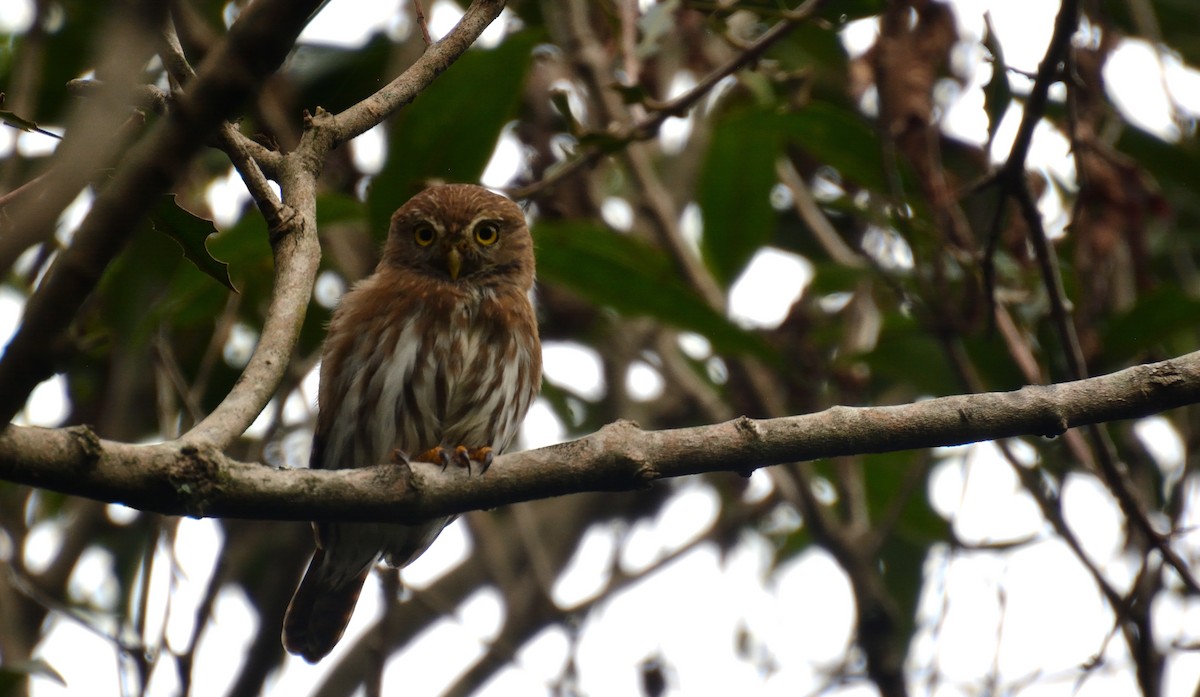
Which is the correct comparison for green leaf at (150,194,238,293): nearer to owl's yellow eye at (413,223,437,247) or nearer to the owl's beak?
the owl's beak

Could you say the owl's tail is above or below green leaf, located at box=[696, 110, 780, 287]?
below

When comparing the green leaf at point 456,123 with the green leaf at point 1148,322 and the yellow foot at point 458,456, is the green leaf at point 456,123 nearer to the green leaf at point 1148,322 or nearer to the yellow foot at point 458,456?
the yellow foot at point 458,456

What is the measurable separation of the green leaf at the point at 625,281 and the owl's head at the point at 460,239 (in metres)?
0.18

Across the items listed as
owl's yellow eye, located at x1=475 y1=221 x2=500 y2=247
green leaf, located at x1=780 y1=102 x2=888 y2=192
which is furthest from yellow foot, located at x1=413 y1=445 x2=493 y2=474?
green leaf, located at x1=780 y1=102 x2=888 y2=192

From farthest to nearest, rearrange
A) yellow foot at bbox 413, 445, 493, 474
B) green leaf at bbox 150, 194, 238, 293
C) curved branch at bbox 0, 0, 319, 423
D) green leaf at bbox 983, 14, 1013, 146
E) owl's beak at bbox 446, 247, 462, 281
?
owl's beak at bbox 446, 247, 462, 281 < green leaf at bbox 983, 14, 1013, 146 < yellow foot at bbox 413, 445, 493, 474 < green leaf at bbox 150, 194, 238, 293 < curved branch at bbox 0, 0, 319, 423

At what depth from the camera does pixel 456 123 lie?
6121 mm

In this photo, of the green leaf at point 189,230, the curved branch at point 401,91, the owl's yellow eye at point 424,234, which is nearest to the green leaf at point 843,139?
the owl's yellow eye at point 424,234

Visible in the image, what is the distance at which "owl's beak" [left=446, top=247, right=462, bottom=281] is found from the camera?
6.17m

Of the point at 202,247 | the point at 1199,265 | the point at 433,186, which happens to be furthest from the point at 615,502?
the point at 202,247

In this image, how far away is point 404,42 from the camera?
675 centimetres

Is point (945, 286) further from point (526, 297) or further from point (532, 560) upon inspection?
point (532, 560)

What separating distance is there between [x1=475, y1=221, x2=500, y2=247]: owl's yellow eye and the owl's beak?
0.22 meters

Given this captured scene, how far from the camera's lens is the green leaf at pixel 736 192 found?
254 inches

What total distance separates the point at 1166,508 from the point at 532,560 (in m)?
3.00
